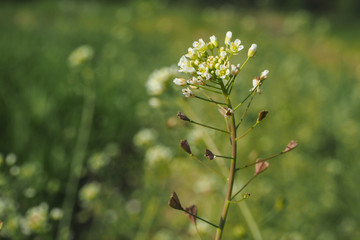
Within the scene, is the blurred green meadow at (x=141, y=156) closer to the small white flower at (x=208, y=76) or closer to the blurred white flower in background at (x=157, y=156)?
the blurred white flower in background at (x=157, y=156)

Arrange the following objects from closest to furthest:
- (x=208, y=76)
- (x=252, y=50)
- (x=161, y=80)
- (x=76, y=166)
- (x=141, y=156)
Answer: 1. (x=208, y=76)
2. (x=252, y=50)
3. (x=161, y=80)
4. (x=76, y=166)
5. (x=141, y=156)

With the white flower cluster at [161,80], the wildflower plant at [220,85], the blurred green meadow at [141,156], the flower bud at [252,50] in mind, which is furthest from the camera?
the blurred green meadow at [141,156]

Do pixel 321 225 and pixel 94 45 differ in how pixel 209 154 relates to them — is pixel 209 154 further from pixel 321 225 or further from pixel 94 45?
pixel 94 45

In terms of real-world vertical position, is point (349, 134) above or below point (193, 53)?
above

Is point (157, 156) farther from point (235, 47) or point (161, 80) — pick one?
point (235, 47)

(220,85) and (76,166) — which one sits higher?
(76,166)

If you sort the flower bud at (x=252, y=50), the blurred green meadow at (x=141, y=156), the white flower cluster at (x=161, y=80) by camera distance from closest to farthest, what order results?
the flower bud at (x=252, y=50), the white flower cluster at (x=161, y=80), the blurred green meadow at (x=141, y=156)

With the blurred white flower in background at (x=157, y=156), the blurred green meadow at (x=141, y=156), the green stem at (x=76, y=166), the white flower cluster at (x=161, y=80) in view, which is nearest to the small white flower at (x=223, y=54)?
the blurred green meadow at (x=141, y=156)

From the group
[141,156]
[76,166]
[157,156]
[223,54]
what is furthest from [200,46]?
[141,156]

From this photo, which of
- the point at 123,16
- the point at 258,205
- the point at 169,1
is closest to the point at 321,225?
the point at 258,205

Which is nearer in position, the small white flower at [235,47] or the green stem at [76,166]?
the small white flower at [235,47]

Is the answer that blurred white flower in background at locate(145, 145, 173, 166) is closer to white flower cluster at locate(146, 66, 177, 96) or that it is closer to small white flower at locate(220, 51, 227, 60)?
white flower cluster at locate(146, 66, 177, 96)
